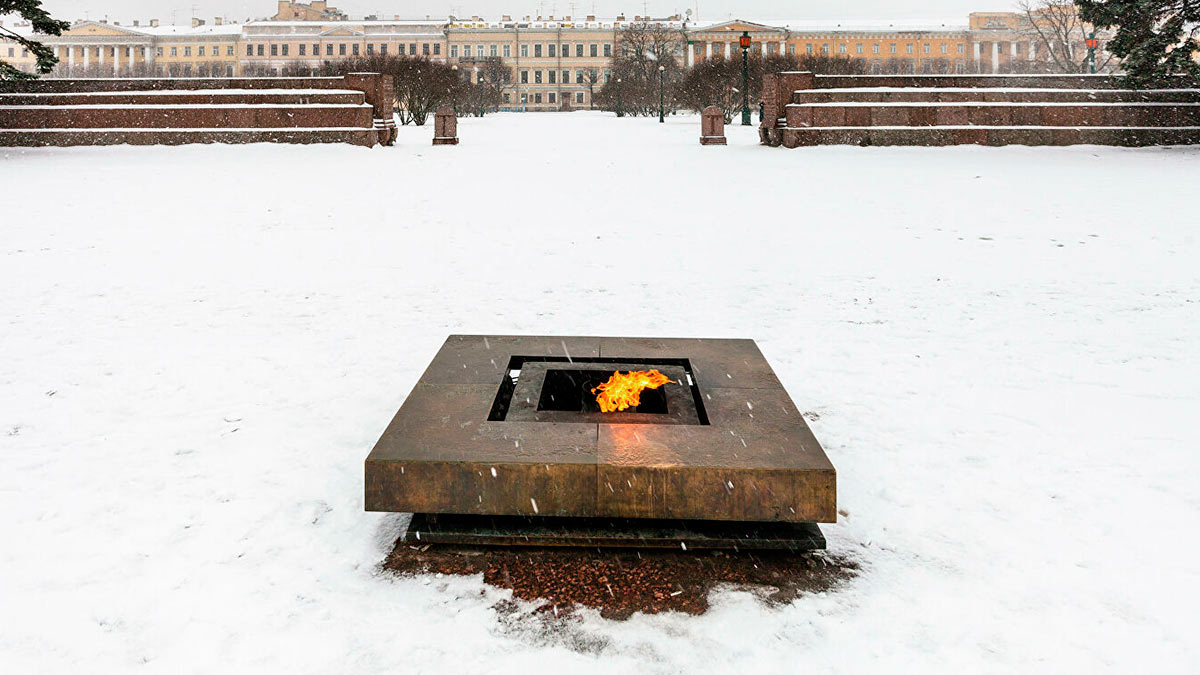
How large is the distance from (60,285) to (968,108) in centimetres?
1894

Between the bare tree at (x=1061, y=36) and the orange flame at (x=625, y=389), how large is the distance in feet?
76.3

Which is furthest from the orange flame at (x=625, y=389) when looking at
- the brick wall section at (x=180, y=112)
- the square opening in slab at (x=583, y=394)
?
the brick wall section at (x=180, y=112)

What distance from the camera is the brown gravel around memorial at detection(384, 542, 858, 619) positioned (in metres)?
2.66

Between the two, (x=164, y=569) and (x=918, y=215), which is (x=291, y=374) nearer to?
(x=164, y=569)

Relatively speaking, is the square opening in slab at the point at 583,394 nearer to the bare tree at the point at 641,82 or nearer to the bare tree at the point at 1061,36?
the bare tree at the point at 1061,36

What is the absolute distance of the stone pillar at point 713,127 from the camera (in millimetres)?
22812

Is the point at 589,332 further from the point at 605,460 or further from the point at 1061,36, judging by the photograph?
the point at 1061,36

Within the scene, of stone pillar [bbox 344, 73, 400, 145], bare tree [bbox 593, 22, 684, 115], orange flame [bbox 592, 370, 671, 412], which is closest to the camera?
orange flame [bbox 592, 370, 671, 412]

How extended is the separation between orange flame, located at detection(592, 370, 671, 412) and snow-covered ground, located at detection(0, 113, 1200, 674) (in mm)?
898

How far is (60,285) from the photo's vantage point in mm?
7078

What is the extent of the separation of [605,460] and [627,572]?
1.21ft

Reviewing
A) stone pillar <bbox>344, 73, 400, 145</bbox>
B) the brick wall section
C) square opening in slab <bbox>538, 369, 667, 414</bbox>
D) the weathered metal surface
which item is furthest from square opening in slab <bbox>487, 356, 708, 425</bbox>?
stone pillar <bbox>344, 73, 400, 145</bbox>

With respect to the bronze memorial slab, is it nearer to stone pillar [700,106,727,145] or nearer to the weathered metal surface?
the weathered metal surface

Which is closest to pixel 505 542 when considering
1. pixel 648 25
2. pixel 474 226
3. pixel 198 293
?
pixel 198 293
